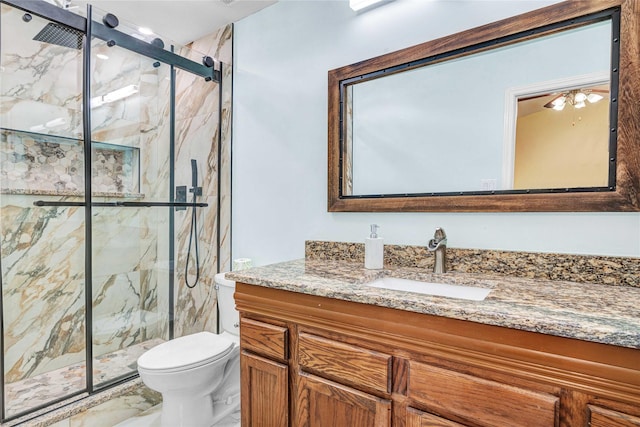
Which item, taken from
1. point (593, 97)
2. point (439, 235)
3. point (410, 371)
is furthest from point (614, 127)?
point (410, 371)

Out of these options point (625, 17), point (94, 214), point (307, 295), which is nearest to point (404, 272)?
point (307, 295)

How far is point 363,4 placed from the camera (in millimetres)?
1617

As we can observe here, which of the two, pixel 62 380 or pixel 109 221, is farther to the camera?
pixel 109 221

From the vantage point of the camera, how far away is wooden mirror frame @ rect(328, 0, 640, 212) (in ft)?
3.63

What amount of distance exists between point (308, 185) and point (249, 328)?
0.83 metres

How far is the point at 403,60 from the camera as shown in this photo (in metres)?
1.54

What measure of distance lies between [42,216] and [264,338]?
61.2 inches

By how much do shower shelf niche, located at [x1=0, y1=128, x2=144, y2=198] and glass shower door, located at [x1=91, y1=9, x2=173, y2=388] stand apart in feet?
0.03

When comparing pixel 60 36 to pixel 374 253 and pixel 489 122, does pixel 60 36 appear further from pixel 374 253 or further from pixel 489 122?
pixel 489 122

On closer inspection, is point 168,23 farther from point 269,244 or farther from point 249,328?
point 249,328

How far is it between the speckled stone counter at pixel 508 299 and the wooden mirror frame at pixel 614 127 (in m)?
0.27

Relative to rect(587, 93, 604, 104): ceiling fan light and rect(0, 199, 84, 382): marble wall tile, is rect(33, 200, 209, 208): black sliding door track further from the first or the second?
rect(587, 93, 604, 104): ceiling fan light

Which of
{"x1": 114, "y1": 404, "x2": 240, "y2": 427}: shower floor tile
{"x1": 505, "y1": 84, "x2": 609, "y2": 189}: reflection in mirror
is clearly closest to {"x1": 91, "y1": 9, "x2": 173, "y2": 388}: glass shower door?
{"x1": 114, "y1": 404, "x2": 240, "y2": 427}: shower floor tile

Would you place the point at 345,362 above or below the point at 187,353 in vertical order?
above
